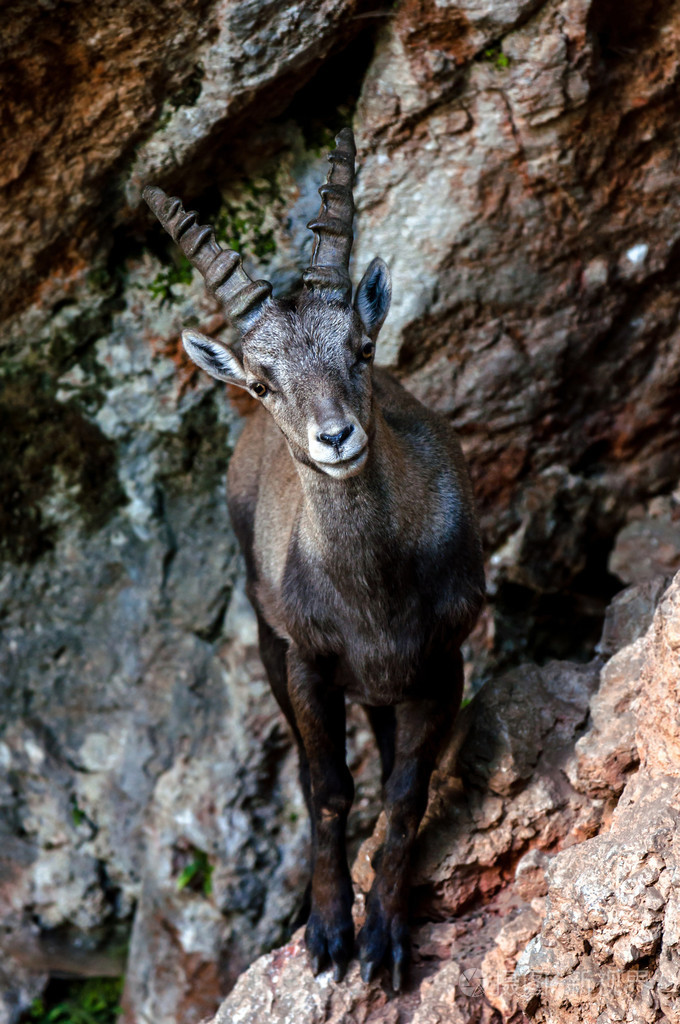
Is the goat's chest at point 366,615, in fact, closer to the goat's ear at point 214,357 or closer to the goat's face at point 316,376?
the goat's face at point 316,376

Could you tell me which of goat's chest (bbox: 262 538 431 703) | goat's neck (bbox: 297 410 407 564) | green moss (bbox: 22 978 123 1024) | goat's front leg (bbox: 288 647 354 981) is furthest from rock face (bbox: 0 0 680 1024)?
goat's neck (bbox: 297 410 407 564)

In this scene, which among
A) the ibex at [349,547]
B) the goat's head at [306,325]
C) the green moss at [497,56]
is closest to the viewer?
the goat's head at [306,325]

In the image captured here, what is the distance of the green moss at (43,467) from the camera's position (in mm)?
8242

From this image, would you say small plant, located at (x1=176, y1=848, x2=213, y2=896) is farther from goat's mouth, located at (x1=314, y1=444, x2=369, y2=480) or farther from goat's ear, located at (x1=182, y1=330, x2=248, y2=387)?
goat's mouth, located at (x1=314, y1=444, x2=369, y2=480)

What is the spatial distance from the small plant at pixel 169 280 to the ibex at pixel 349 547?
6.37 feet

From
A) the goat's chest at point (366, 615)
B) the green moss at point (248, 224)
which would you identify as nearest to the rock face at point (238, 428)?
the green moss at point (248, 224)

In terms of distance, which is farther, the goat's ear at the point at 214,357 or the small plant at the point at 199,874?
the small plant at the point at 199,874

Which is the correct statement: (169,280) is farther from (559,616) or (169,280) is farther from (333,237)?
(559,616)

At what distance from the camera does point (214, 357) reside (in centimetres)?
588

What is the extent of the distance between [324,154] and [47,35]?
6.38 feet

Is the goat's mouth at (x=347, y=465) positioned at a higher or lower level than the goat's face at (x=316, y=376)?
lower

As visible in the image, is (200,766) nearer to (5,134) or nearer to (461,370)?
(461,370)

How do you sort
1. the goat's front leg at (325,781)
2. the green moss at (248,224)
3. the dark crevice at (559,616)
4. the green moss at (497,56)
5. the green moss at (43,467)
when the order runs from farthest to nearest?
1. the dark crevice at (559,616)
2. the green moss at (43,467)
3. the green moss at (248,224)
4. the green moss at (497,56)
5. the goat's front leg at (325,781)

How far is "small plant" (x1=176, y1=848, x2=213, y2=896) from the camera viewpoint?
852 centimetres
